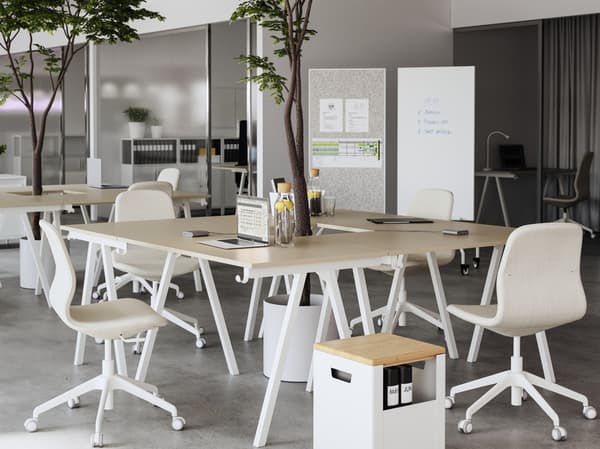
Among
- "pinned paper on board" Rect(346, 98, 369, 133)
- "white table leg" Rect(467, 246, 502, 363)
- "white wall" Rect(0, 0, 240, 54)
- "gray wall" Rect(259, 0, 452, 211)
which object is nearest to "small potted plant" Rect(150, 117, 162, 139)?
"white wall" Rect(0, 0, 240, 54)

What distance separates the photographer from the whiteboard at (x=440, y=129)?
9430 mm

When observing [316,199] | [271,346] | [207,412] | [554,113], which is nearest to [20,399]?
[207,412]

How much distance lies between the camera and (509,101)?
11.6m

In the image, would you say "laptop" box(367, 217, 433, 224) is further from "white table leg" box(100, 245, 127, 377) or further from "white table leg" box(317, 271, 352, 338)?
"white table leg" box(100, 245, 127, 377)

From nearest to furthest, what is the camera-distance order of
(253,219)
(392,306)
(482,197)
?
1. (253,219)
2. (392,306)
3. (482,197)

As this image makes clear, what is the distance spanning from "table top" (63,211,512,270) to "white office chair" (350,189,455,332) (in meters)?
0.31

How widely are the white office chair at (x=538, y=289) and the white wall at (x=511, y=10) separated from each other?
601cm

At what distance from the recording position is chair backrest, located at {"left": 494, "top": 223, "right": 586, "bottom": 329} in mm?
3893

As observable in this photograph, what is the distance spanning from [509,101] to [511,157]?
0.70 metres

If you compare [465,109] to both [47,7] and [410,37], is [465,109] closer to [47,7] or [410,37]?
[410,37]

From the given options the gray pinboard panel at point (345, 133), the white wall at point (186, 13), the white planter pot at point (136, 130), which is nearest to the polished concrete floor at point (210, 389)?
the gray pinboard panel at point (345, 133)

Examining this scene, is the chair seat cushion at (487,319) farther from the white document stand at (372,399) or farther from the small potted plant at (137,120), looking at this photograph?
the small potted plant at (137,120)

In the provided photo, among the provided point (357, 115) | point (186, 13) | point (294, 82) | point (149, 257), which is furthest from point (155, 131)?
point (294, 82)

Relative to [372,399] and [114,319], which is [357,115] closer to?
[114,319]
